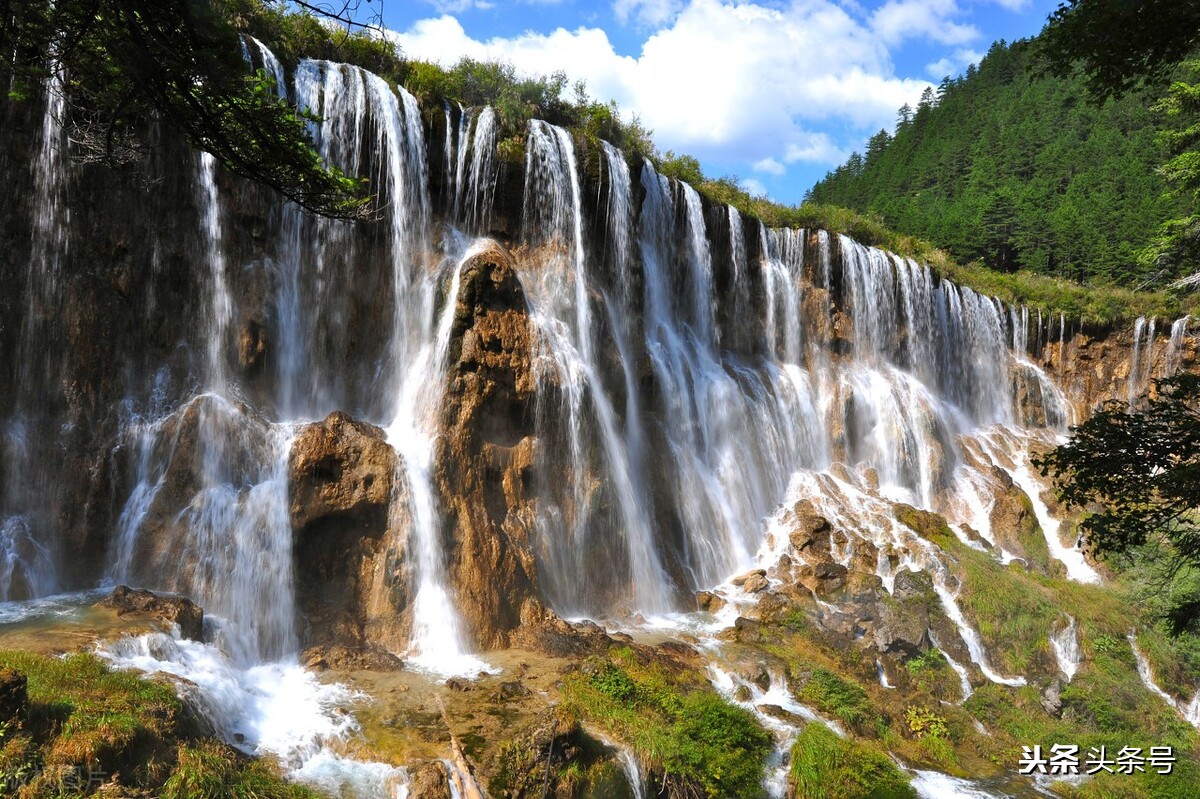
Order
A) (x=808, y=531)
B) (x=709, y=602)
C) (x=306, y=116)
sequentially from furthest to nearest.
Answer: (x=808, y=531), (x=709, y=602), (x=306, y=116)

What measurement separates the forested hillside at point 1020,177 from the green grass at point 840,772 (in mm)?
31452

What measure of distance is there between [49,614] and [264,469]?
12.4 feet

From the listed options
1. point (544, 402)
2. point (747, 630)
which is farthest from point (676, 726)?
point (544, 402)

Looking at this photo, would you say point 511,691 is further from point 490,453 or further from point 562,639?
point 490,453

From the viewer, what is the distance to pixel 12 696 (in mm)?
6109

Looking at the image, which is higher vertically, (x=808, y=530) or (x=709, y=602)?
(x=808, y=530)

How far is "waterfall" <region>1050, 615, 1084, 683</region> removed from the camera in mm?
15398

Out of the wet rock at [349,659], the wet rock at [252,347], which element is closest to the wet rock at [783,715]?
the wet rock at [349,659]

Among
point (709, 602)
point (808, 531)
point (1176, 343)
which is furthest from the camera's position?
point (1176, 343)

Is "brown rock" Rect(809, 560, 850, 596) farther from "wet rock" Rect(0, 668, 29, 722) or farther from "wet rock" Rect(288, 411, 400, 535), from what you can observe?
"wet rock" Rect(0, 668, 29, 722)

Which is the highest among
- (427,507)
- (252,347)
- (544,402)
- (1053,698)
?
(252,347)

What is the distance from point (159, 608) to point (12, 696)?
3979 millimetres

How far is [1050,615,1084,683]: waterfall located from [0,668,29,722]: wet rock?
17753mm

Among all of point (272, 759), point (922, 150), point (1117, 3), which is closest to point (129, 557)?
point (272, 759)
